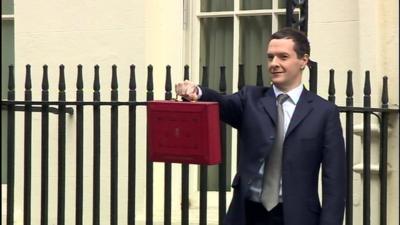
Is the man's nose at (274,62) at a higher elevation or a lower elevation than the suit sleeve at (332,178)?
higher

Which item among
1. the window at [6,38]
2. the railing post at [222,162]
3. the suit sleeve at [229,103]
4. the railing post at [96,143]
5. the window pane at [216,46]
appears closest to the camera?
the suit sleeve at [229,103]

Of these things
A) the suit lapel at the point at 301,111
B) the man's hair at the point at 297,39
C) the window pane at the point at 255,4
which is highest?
the window pane at the point at 255,4

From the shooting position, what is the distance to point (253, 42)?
6477mm

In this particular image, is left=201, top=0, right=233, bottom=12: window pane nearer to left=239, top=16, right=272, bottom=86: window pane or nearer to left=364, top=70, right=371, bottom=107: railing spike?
left=239, top=16, right=272, bottom=86: window pane

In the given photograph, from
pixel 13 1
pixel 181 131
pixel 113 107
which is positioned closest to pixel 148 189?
pixel 113 107

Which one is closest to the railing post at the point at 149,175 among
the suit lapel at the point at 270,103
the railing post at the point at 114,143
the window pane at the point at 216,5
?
the railing post at the point at 114,143

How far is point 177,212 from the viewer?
6.33 metres

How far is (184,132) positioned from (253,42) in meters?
2.98

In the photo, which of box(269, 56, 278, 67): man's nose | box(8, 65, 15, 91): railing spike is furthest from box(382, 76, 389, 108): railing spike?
box(8, 65, 15, 91): railing spike

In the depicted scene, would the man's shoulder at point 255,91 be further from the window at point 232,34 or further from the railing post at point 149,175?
the window at point 232,34

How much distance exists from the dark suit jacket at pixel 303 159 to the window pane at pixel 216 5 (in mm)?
3100

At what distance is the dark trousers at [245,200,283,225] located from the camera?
3.42 metres

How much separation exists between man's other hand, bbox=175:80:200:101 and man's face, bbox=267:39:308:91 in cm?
37

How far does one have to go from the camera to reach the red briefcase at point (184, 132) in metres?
3.54
